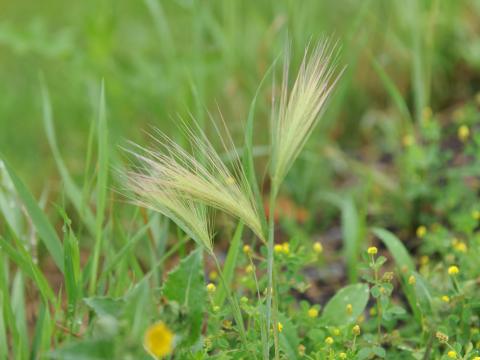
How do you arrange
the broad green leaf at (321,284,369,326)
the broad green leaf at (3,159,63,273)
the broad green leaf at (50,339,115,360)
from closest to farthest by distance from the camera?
the broad green leaf at (50,339,115,360), the broad green leaf at (3,159,63,273), the broad green leaf at (321,284,369,326)

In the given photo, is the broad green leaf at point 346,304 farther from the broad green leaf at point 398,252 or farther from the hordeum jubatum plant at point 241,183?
the hordeum jubatum plant at point 241,183

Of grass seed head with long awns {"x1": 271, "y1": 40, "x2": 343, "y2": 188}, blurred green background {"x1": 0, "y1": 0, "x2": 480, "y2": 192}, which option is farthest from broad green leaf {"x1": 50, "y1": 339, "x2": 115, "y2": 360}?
blurred green background {"x1": 0, "y1": 0, "x2": 480, "y2": 192}

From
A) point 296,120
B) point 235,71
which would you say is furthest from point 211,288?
point 235,71

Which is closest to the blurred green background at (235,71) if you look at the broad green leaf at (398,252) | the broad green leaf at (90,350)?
the broad green leaf at (398,252)

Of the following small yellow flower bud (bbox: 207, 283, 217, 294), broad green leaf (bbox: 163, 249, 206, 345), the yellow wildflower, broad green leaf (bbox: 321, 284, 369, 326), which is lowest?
broad green leaf (bbox: 321, 284, 369, 326)

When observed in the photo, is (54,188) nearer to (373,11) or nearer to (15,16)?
(373,11)

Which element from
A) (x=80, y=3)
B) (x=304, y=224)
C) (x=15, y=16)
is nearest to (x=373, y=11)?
(x=304, y=224)

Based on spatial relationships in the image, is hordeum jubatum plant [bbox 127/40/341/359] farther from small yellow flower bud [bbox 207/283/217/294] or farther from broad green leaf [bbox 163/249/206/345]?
small yellow flower bud [bbox 207/283/217/294]
